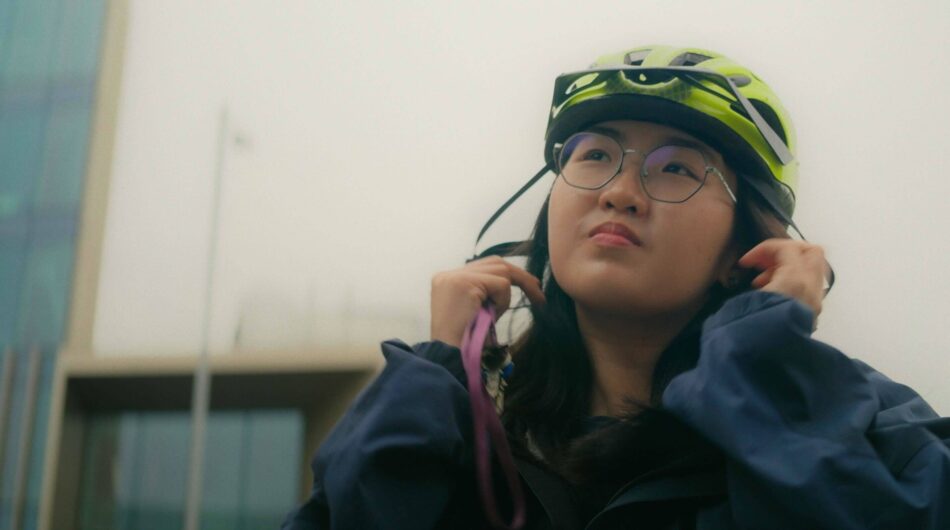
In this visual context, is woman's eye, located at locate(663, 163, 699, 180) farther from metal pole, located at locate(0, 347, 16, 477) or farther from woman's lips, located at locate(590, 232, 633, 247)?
metal pole, located at locate(0, 347, 16, 477)

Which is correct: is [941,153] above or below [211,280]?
above

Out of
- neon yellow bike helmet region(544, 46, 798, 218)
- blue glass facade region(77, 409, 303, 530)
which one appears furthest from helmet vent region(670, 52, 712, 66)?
blue glass facade region(77, 409, 303, 530)

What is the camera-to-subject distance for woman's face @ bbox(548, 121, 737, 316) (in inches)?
34.5

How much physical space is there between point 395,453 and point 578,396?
29 centimetres

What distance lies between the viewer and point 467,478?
2.74 feet

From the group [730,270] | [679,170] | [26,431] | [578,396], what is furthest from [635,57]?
[26,431]

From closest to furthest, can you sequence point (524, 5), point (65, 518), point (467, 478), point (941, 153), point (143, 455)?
point (467, 478) → point (941, 153) → point (524, 5) → point (65, 518) → point (143, 455)

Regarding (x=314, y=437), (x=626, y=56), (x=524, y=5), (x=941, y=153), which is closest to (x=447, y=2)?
(x=524, y=5)

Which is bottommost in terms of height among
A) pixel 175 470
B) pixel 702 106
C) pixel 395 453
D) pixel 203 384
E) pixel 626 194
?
pixel 175 470

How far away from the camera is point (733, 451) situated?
644 millimetres

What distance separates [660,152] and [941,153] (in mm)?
441

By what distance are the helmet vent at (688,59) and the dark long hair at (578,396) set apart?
0.15m

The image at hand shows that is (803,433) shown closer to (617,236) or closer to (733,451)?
(733,451)

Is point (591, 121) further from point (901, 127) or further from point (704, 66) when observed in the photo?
point (901, 127)
